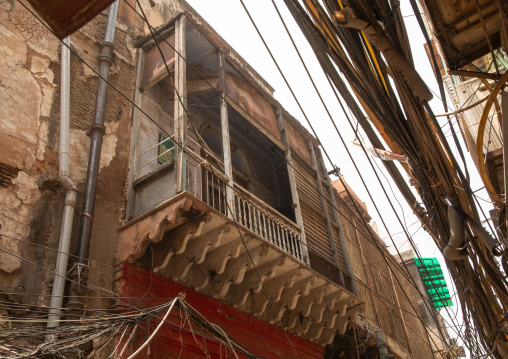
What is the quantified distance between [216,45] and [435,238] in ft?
16.1

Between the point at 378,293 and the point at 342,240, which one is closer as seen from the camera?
the point at 342,240

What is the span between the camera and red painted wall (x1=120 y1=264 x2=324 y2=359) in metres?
5.29

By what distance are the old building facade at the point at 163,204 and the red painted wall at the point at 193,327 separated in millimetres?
20

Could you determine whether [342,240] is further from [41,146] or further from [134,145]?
[41,146]

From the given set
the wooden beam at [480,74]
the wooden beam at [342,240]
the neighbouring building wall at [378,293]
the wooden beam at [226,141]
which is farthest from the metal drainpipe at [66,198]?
the neighbouring building wall at [378,293]

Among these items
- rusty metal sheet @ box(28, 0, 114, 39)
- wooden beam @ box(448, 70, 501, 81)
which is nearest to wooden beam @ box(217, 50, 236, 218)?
wooden beam @ box(448, 70, 501, 81)

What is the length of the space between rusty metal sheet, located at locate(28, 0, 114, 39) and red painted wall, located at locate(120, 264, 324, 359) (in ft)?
9.50

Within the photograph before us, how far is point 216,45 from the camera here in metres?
7.73

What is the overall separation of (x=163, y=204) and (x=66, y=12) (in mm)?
2946

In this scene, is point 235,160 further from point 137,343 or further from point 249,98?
point 137,343

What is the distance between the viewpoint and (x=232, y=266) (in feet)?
21.2

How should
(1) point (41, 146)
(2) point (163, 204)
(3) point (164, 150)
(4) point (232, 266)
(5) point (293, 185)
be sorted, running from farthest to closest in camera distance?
(5) point (293, 185)
(3) point (164, 150)
(4) point (232, 266)
(1) point (41, 146)
(2) point (163, 204)

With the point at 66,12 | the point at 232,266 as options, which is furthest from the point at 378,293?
the point at 66,12

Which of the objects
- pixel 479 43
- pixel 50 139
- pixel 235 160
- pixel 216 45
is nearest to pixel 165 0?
pixel 216 45
